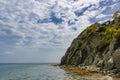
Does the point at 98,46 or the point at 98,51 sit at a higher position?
the point at 98,46

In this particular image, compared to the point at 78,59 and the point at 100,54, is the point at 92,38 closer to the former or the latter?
the point at 78,59

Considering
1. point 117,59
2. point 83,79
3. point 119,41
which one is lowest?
point 83,79

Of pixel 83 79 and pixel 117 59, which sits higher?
pixel 117 59

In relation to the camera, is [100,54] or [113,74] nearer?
[113,74]

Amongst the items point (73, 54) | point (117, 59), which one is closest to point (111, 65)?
point (117, 59)

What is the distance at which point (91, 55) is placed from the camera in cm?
10819

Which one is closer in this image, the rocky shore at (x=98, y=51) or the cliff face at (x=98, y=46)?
the rocky shore at (x=98, y=51)

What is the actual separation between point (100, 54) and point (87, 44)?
27.6 m

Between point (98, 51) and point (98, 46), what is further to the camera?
point (98, 46)

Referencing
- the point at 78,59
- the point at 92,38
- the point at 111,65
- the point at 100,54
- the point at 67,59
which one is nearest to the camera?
the point at 111,65

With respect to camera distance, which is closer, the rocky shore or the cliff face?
the rocky shore

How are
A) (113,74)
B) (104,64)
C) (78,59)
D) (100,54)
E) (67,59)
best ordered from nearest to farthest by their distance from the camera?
1. (113,74)
2. (104,64)
3. (100,54)
4. (78,59)
5. (67,59)

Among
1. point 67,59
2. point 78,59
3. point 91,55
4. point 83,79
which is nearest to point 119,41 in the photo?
point 83,79

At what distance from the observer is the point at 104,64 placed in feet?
257
